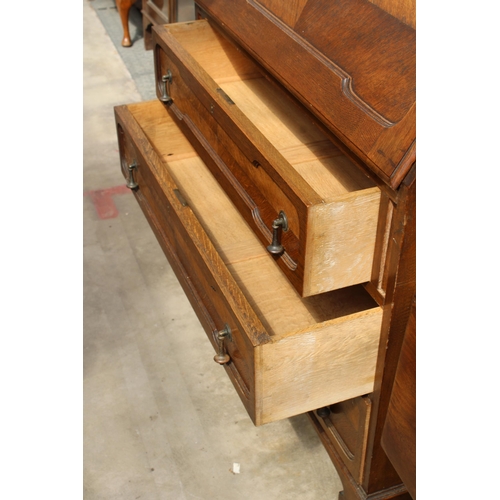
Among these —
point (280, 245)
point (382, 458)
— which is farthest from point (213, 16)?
point (382, 458)

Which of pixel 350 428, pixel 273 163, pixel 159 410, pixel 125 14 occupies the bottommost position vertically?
pixel 159 410

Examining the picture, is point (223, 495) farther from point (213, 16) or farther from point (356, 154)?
point (213, 16)

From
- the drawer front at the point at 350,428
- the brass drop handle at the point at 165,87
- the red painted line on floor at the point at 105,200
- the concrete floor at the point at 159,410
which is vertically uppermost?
the brass drop handle at the point at 165,87

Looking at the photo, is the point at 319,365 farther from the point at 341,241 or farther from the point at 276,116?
the point at 276,116

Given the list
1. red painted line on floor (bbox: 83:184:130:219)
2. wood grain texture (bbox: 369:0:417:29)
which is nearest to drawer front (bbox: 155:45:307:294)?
wood grain texture (bbox: 369:0:417:29)

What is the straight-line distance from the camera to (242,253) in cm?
151

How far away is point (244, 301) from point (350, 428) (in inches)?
16.1

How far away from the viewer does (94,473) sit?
159 centimetres

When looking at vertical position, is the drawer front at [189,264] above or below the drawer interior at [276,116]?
below

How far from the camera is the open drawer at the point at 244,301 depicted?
3.73 ft

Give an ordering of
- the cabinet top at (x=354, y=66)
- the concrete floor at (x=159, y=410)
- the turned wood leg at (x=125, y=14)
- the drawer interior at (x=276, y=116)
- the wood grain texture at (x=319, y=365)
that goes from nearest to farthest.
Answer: the cabinet top at (x=354, y=66) → the wood grain texture at (x=319, y=365) → the drawer interior at (x=276, y=116) → the concrete floor at (x=159, y=410) → the turned wood leg at (x=125, y=14)

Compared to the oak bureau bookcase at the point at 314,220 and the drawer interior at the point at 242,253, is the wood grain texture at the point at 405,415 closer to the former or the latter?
the oak bureau bookcase at the point at 314,220

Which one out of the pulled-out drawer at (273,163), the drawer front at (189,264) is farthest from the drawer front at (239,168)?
the drawer front at (189,264)

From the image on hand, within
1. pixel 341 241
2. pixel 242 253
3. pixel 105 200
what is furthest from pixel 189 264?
pixel 105 200
